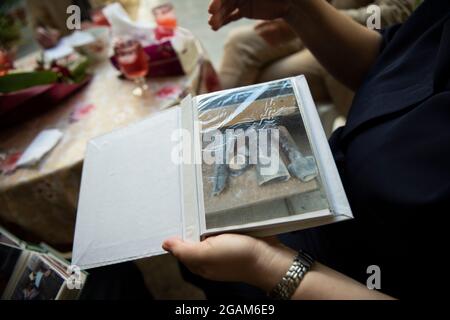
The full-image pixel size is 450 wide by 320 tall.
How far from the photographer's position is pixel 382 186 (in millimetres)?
463

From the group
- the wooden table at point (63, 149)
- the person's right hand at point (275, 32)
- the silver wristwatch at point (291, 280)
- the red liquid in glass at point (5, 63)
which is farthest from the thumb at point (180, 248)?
the red liquid in glass at point (5, 63)

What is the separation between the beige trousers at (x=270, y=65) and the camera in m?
1.23

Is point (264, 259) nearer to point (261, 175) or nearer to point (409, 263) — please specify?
point (261, 175)

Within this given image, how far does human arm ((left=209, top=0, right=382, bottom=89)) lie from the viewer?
657 millimetres

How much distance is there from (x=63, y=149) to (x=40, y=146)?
0.06 metres

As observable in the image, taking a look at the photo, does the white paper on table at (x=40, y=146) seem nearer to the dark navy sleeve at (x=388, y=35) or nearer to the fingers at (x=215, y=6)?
the fingers at (x=215, y=6)

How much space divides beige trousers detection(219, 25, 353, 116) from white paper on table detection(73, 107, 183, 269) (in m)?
0.84

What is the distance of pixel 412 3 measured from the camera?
797 mm

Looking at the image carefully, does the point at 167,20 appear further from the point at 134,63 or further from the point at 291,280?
the point at 291,280

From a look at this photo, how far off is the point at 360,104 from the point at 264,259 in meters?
0.34

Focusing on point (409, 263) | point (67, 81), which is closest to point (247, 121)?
point (409, 263)

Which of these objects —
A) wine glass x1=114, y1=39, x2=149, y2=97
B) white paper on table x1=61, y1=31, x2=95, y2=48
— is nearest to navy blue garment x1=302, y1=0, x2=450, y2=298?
wine glass x1=114, y1=39, x2=149, y2=97

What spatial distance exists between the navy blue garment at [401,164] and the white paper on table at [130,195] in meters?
0.30

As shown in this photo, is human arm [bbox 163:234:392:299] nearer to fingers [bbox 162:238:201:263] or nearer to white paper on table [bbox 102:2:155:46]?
fingers [bbox 162:238:201:263]
